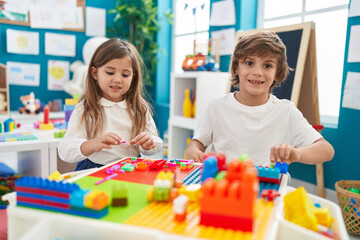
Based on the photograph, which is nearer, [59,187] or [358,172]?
[59,187]

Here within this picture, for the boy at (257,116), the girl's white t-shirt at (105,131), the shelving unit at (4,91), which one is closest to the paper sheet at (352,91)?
the boy at (257,116)

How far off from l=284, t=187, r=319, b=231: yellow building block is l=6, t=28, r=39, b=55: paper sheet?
3802 millimetres

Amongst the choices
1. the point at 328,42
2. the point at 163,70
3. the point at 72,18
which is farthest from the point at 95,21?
the point at 328,42

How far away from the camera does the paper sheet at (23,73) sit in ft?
12.1

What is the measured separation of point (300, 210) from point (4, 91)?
3.34 meters

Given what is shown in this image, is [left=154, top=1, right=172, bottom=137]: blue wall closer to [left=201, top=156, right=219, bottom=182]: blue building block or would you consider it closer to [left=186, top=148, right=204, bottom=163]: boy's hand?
[left=186, top=148, right=204, bottom=163]: boy's hand

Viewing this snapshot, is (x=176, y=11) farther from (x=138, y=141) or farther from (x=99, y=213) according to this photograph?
(x=99, y=213)

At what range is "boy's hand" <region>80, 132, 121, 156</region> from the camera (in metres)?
1.10

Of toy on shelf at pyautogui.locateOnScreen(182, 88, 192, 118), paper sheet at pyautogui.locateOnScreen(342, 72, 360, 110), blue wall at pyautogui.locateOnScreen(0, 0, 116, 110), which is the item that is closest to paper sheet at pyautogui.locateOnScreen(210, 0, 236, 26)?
toy on shelf at pyautogui.locateOnScreen(182, 88, 192, 118)

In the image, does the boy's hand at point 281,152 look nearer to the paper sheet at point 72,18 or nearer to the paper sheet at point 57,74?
the paper sheet at point 57,74

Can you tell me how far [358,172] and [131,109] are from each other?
161cm

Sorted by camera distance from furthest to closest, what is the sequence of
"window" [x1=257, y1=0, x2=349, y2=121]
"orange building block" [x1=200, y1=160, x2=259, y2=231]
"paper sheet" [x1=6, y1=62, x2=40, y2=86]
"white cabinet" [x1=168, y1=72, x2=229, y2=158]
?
"paper sheet" [x1=6, y1=62, x2=40, y2=86]
"white cabinet" [x1=168, y1=72, x2=229, y2=158]
"window" [x1=257, y1=0, x2=349, y2=121]
"orange building block" [x1=200, y1=160, x2=259, y2=231]

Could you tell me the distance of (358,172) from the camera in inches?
83.0

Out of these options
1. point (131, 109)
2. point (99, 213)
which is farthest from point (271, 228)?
point (131, 109)
